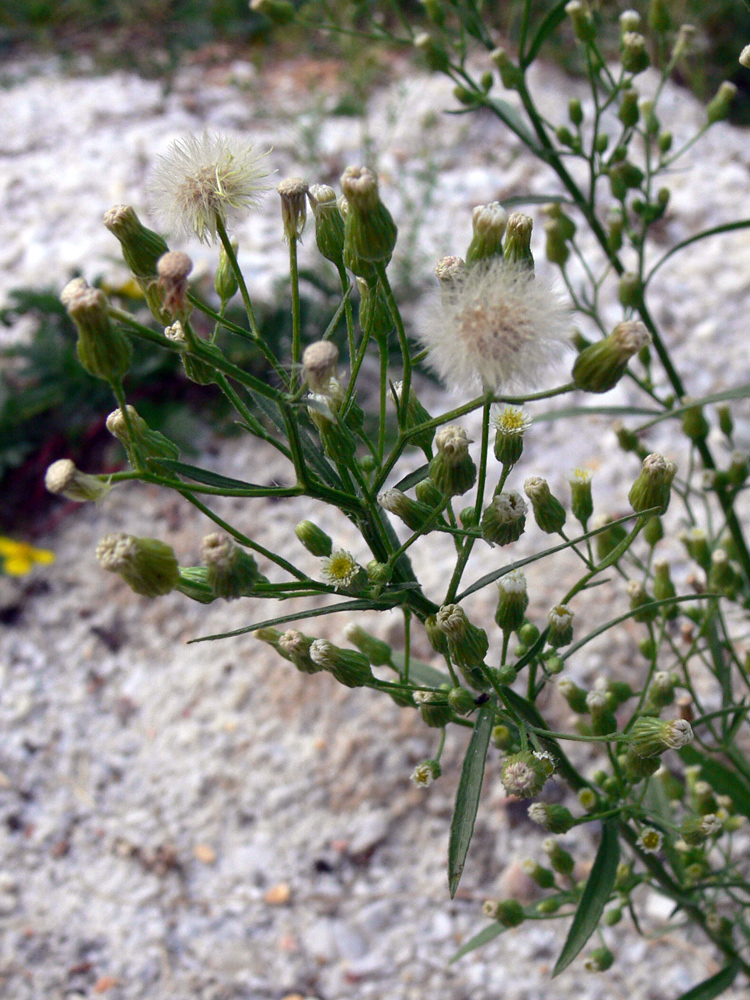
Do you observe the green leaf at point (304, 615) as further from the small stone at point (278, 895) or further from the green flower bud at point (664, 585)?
the small stone at point (278, 895)

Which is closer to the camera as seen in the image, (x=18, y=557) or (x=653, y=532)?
(x=653, y=532)

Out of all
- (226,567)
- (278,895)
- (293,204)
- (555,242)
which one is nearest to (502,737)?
(226,567)

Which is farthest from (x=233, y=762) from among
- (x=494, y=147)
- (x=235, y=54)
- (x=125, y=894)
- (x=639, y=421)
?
(x=235, y=54)

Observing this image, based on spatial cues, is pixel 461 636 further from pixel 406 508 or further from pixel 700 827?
pixel 700 827

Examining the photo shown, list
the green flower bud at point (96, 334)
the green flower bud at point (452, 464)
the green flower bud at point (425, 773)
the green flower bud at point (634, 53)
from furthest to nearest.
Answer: the green flower bud at point (634, 53) < the green flower bud at point (425, 773) < the green flower bud at point (452, 464) < the green flower bud at point (96, 334)

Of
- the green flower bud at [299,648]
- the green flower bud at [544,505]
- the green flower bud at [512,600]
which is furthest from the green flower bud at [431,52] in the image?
the green flower bud at [299,648]

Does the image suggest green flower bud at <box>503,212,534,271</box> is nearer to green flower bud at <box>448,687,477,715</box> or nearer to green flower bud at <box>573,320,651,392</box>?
green flower bud at <box>573,320,651,392</box>

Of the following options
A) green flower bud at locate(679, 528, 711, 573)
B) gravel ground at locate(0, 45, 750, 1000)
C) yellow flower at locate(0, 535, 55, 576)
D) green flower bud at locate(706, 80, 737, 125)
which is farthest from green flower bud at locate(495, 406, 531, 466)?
yellow flower at locate(0, 535, 55, 576)
